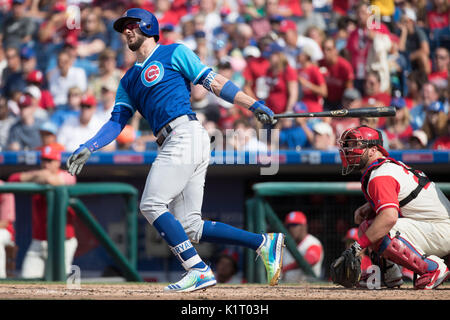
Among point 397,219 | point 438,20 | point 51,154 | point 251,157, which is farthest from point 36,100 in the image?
point 397,219

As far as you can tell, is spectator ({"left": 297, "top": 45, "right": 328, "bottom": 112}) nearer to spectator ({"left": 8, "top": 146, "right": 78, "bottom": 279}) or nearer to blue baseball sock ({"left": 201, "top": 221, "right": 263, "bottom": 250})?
spectator ({"left": 8, "top": 146, "right": 78, "bottom": 279})

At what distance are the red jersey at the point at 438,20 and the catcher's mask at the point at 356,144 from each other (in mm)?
5787

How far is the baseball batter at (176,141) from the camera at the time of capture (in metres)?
4.79

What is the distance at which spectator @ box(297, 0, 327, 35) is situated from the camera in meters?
11.0

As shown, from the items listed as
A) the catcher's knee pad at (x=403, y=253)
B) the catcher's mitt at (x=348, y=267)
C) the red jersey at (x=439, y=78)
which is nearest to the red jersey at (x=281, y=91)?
the red jersey at (x=439, y=78)

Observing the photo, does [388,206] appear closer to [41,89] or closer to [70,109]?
[70,109]

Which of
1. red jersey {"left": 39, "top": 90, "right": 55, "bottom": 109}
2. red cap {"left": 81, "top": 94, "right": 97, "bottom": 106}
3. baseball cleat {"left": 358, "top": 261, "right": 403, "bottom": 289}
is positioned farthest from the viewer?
red jersey {"left": 39, "top": 90, "right": 55, "bottom": 109}

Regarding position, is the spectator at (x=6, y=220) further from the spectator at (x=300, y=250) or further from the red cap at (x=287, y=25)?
the red cap at (x=287, y=25)

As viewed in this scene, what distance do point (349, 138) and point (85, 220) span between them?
10.9ft

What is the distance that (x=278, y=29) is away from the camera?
1064 centimetres

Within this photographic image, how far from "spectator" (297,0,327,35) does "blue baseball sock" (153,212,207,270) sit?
6.66 metres

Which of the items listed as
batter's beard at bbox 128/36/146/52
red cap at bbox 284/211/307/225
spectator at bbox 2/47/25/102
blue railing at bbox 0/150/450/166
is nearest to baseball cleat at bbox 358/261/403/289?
red cap at bbox 284/211/307/225
